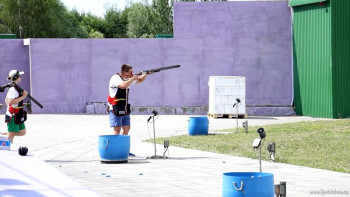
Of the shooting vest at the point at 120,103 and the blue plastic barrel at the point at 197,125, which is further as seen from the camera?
the blue plastic barrel at the point at 197,125

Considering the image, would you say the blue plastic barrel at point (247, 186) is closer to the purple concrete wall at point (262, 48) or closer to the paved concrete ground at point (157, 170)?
the paved concrete ground at point (157, 170)

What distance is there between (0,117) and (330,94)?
12.6 m

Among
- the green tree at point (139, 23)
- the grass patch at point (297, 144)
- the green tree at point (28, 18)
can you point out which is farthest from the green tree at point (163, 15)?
the grass patch at point (297, 144)

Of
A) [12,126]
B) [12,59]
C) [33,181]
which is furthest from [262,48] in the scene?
[33,181]

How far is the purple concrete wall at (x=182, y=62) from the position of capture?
3241 centimetres

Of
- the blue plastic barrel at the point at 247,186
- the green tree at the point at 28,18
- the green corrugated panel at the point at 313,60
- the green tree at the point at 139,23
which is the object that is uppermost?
the green tree at the point at 139,23

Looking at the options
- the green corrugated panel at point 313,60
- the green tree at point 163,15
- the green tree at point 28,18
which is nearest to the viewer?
Result: the green corrugated panel at point 313,60

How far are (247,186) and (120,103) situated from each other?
688 centimetres

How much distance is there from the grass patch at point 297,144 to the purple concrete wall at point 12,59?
13402 millimetres

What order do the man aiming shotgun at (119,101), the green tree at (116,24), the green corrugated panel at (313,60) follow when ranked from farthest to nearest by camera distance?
the green tree at (116,24), the green corrugated panel at (313,60), the man aiming shotgun at (119,101)

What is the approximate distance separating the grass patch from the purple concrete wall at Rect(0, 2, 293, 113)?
9.34m

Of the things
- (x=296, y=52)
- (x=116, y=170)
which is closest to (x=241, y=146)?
(x=116, y=170)

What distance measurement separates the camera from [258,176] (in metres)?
9.55

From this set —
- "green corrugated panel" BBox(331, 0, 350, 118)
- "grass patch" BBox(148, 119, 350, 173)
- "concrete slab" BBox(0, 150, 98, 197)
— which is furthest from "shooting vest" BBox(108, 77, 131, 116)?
"green corrugated panel" BBox(331, 0, 350, 118)
